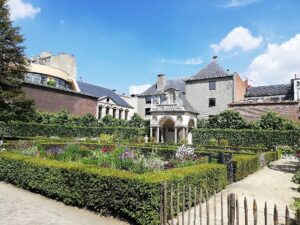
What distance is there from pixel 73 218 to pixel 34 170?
3734mm

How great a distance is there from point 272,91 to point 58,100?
117 feet

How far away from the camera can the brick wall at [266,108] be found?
37031mm

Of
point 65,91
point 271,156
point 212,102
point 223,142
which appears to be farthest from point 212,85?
point 65,91

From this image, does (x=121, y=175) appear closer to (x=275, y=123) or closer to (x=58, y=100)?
(x=275, y=123)

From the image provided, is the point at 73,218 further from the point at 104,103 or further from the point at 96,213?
the point at 104,103

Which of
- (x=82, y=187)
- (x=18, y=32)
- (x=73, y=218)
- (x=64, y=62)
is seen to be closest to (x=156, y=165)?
(x=82, y=187)

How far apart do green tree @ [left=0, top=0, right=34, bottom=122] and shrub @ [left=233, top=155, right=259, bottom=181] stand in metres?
18.6

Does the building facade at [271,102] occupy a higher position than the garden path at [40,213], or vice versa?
the building facade at [271,102]

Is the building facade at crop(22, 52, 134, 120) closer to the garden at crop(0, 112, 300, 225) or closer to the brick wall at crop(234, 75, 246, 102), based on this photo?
the brick wall at crop(234, 75, 246, 102)

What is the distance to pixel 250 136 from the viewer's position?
32.7 meters

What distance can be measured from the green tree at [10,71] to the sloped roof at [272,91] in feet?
117

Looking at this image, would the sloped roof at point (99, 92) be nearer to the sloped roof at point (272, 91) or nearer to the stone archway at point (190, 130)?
the stone archway at point (190, 130)

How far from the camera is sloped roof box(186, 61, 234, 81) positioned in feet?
147

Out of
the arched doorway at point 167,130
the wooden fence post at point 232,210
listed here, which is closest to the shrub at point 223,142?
the arched doorway at point 167,130
